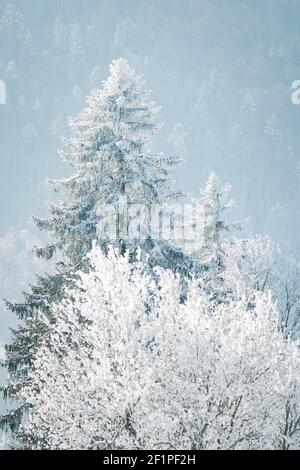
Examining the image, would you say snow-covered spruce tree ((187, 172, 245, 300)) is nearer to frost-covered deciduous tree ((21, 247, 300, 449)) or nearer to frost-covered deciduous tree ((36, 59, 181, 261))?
frost-covered deciduous tree ((36, 59, 181, 261))

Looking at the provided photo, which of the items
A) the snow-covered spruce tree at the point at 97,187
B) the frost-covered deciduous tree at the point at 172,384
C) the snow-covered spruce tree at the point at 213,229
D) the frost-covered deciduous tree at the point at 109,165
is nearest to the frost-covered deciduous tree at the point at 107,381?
the frost-covered deciduous tree at the point at 172,384

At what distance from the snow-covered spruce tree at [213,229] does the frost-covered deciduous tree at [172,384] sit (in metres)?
13.6

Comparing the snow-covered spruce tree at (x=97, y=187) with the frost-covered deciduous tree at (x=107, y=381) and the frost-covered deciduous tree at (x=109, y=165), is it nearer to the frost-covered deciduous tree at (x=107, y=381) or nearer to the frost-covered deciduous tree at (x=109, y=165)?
the frost-covered deciduous tree at (x=109, y=165)

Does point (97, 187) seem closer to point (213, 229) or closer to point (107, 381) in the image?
point (107, 381)

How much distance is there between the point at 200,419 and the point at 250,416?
4.93 feet

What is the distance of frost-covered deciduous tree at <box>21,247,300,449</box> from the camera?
Answer: 13.7 m

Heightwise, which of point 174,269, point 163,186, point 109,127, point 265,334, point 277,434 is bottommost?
point 277,434

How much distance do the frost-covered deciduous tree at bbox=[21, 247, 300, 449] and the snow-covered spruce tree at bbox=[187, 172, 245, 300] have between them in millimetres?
13562

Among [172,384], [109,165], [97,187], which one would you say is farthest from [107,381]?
[109,165]

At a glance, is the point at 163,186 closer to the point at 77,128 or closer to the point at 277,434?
the point at 77,128

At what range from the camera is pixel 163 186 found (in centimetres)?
2073

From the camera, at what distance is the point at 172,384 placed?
14.2 metres

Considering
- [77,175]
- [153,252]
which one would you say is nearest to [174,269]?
[153,252]

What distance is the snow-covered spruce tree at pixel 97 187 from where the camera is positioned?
19344 millimetres
